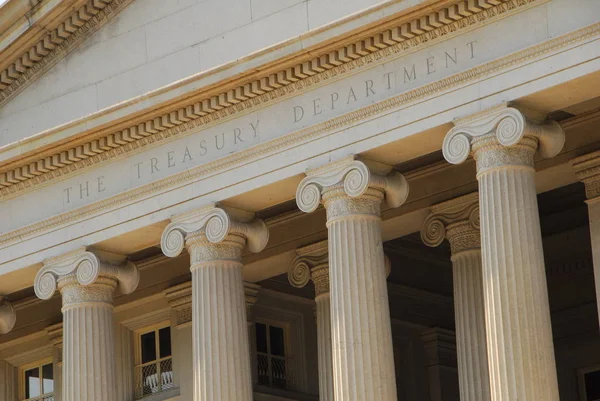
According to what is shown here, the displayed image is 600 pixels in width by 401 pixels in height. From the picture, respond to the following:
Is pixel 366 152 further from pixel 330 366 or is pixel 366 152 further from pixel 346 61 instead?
pixel 330 366

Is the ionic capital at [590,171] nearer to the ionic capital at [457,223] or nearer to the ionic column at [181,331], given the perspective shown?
the ionic capital at [457,223]

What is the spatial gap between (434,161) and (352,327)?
19.7 ft

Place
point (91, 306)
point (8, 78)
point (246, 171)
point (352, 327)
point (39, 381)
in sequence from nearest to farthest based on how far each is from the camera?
point (352, 327)
point (246, 171)
point (91, 306)
point (8, 78)
point (39, 381)

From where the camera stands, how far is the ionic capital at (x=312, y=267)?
49.7 metres

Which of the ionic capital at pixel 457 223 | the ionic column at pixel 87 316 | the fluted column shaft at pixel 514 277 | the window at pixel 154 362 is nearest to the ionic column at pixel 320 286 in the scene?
the ionic capital at pixel 457 223

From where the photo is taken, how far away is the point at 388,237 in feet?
161

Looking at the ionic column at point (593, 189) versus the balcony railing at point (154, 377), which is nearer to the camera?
the ionic column at point (593, 189)

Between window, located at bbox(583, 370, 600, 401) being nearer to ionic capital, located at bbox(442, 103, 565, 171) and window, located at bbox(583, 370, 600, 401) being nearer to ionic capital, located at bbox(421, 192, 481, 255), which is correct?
ionic capital, located at bbox(421, 192, 481, 255)

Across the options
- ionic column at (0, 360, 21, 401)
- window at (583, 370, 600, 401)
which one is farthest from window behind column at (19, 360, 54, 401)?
window at (583, 370, 600, 401)

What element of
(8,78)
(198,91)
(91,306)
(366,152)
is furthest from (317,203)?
(8,78)

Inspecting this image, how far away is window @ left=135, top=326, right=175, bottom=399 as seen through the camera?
52.9 metres

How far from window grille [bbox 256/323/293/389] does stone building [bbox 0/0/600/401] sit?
86 millimetres

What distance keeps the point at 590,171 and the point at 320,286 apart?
8761 millimetres

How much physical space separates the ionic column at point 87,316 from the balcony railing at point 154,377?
188 inches
